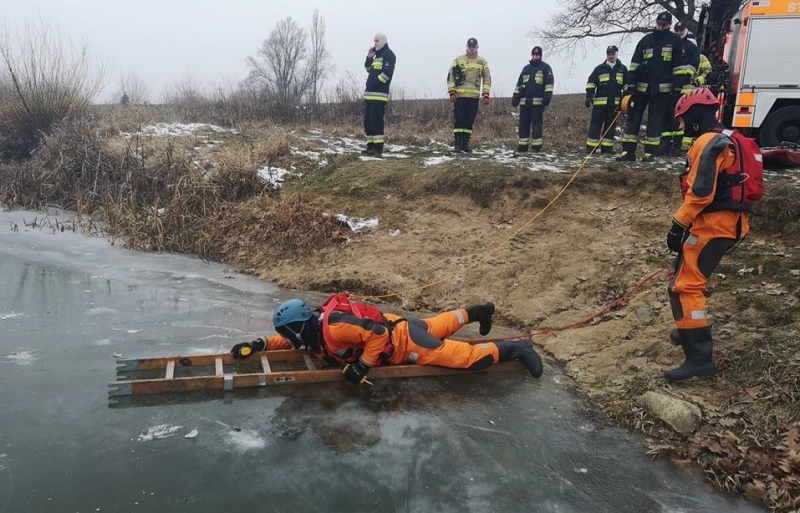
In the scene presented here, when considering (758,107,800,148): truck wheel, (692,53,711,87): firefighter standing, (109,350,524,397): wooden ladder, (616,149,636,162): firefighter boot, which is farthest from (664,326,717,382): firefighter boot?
(758,107,800,148): truck wheel

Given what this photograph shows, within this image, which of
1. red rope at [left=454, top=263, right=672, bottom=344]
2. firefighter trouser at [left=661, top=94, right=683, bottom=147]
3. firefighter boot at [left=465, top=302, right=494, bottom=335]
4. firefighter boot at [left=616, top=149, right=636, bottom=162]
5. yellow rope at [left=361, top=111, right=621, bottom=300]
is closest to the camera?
firefighter boot at [left=465, top=302, right=494, bottom=335]

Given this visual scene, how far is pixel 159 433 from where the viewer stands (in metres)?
3.88

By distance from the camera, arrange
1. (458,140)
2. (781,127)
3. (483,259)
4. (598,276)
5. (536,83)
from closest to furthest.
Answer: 1. (598,276)
2. (483,259)
3. (781,127)
4. (536,83)
5. (458,140)

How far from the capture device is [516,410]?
4.49 m

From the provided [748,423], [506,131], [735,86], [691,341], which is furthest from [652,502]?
[506,131]

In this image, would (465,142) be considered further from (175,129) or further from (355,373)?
(355,373)

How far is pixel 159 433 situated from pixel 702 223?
4.23 m

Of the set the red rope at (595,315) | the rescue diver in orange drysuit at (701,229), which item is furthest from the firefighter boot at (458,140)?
the rescue diver in orange drysuit at (701,229)

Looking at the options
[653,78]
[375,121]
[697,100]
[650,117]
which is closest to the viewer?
[697,100]

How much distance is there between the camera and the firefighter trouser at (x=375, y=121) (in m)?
10.7

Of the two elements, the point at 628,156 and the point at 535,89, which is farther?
the point at 535,89

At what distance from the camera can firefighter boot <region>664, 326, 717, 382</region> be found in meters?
4.48

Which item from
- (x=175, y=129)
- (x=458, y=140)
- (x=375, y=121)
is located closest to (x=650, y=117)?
(x=458, y=140)

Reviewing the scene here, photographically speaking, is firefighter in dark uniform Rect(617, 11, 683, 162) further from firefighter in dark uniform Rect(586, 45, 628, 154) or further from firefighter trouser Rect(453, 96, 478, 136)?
firefighter trouser Rect(453, 96, 478, 136)
